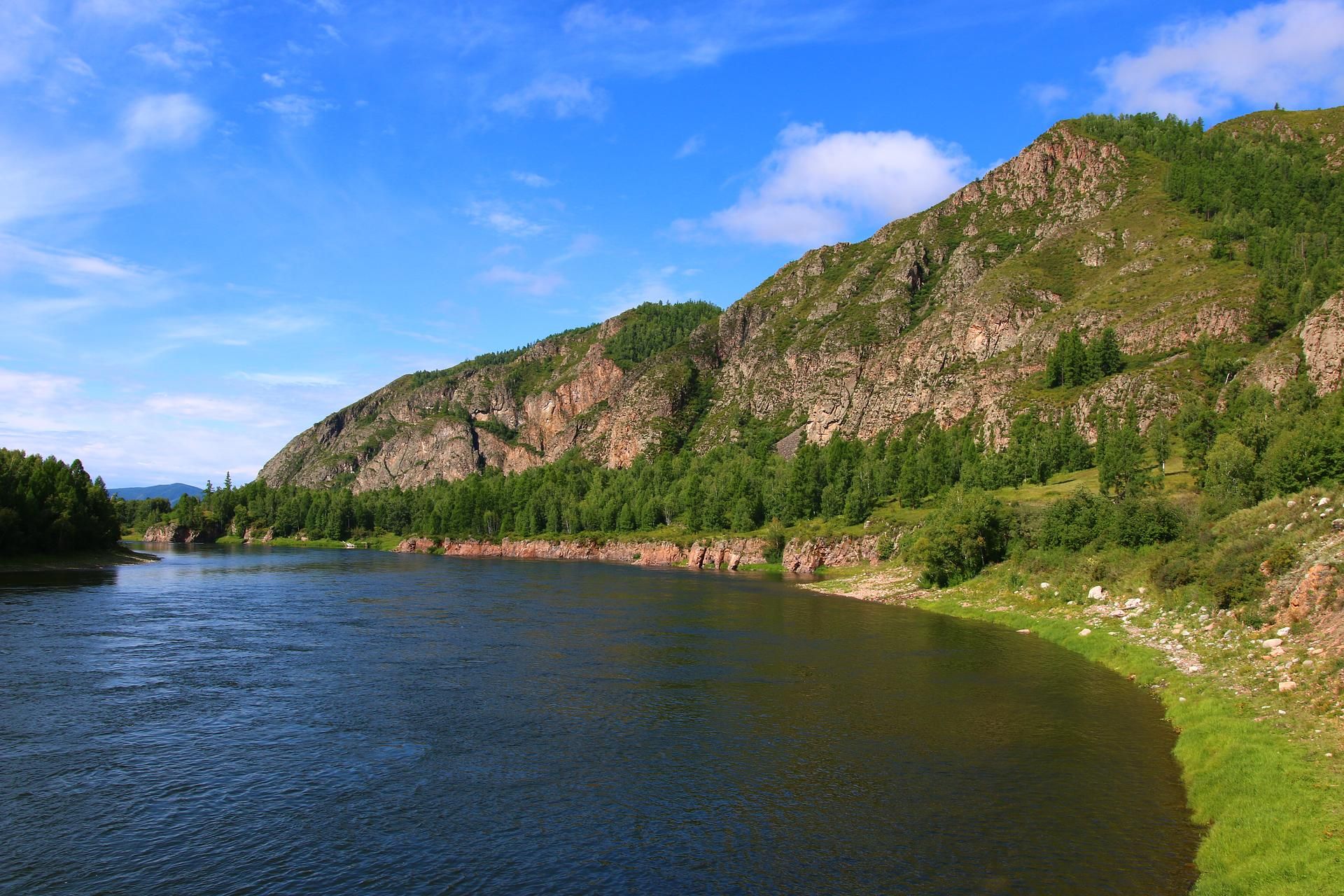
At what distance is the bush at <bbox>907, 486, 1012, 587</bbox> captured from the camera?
7769cm

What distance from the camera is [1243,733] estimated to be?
25281mm

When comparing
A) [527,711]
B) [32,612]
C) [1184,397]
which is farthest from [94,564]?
[1184,397]

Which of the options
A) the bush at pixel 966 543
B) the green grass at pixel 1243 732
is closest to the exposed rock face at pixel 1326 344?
the bush at pixel 966 543

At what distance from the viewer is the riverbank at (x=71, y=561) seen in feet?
323

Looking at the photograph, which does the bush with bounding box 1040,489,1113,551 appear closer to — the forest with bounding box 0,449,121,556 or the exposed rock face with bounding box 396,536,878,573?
the exposed rock face with bounding box 396,536,878,573

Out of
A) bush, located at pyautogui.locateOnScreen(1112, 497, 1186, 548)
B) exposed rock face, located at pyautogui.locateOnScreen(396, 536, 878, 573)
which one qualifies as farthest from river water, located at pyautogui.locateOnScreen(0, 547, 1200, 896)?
exposed rock face, located at pyautogui.locateOnScreen(396, 536, 878, 573)

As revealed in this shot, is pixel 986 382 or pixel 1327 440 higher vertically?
pixel 986 382

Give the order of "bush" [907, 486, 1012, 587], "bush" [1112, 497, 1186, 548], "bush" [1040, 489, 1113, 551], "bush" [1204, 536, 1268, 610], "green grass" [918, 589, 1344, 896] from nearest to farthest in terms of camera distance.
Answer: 1. "green grass" [918, 589, 1344, 896]
2. "bush" [1204, 536, 1268, 610]
3. "bush" [1112, 497, 1186, 548]
4. "bush" [1040, 489, 1113, 551]
5. "bush" [907, 486, 1012, 587]

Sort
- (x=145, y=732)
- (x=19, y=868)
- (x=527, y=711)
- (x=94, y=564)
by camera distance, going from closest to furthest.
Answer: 1. (x=19, y=868)
2. (x=145, y=732)
3. (x=527, y=711)
4. (x=94, y=564)

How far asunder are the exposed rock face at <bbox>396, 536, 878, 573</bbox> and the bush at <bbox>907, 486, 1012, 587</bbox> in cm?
3220

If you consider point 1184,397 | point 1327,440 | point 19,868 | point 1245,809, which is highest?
point 1184,397

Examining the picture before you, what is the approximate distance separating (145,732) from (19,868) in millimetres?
11923

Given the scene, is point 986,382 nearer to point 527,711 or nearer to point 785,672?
point 785,672

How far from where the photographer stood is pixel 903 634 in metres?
57.0
